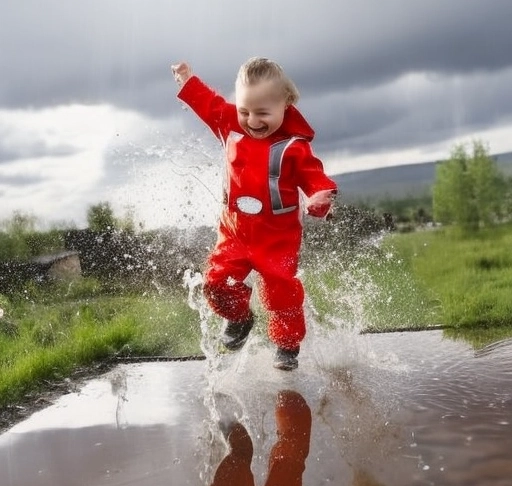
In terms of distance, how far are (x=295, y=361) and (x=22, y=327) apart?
277 cm

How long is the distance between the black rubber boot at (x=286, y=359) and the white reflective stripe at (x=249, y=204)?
0.75 m

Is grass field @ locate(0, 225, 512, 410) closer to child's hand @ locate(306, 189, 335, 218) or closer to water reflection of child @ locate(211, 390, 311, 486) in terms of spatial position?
child's hand @ locate(306, 189, 335, 218)

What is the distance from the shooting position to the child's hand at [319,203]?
11.3 ft

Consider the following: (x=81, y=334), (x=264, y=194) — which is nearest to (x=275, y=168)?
(x=264, y=194)

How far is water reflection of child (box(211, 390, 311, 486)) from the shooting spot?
244cm

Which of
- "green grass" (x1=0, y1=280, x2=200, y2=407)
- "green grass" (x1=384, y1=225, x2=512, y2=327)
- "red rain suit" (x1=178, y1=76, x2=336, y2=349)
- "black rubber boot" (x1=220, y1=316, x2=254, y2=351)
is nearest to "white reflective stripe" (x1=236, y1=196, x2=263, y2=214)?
"red rain suit" (x1=178, y1=76, x2=336, y2=349)

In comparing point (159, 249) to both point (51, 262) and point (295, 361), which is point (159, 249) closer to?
point (51, 262)

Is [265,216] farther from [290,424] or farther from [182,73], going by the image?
[290,424]

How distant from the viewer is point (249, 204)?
12.0ft

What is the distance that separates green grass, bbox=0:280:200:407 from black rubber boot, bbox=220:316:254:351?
67 cm

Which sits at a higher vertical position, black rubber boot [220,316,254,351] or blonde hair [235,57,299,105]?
blonde hair [235,57,299,105]

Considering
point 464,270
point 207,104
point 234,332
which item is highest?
point 207,104

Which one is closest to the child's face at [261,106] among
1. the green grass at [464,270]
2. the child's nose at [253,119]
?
the child's nose at [253,119]

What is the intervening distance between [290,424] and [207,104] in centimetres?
183
